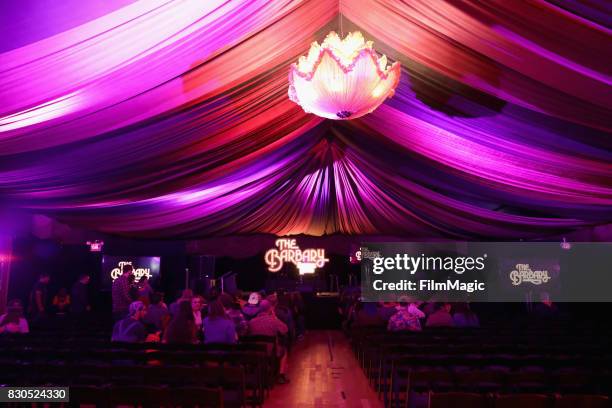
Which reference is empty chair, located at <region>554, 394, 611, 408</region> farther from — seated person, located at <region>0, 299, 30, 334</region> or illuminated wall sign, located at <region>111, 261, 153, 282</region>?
illuminated wall sign, located at <region>111, 261, 153, 282</region>

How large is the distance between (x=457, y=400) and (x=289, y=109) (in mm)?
3472

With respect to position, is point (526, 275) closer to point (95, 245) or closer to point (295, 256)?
point (295, 256)

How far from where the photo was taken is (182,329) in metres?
6.60

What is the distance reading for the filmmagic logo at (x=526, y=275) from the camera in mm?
14297

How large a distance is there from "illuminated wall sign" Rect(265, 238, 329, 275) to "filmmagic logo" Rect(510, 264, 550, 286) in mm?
5598

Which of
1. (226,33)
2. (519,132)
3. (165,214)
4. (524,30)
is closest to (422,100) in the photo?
(519,132)

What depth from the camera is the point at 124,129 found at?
4938 mm

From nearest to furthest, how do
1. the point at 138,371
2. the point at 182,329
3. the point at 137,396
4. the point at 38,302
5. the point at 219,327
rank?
the point at 137,396
the point at 138,371
the point at 182,329
the point at 219,327
the point at 38,302

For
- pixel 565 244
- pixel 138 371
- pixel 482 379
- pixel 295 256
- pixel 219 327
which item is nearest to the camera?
pixel 482 379

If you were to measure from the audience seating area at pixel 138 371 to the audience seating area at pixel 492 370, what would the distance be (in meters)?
1.65

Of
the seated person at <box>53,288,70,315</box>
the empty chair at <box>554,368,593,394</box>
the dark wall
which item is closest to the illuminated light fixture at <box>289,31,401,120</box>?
the empty chair at <box>554,368,593,394</box>

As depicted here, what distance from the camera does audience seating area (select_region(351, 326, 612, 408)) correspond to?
3967 mm

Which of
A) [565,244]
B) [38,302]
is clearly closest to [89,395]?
[38,302]

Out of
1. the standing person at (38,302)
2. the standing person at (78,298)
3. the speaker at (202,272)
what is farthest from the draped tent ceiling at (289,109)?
the speaker at (202,272)
